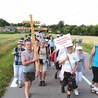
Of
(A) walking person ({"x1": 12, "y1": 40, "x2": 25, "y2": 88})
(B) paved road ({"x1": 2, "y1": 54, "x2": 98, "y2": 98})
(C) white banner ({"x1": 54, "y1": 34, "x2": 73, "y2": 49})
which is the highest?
(C) white banner ({"x1": 54, "y1": 34, "x2": 73, "y2": 49})

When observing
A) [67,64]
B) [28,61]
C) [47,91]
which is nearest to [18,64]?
[47,91]

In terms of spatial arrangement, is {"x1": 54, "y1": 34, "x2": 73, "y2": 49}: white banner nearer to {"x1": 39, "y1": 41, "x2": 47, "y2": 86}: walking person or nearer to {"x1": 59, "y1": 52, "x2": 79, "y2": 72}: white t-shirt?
{"x1": 59, "y1": 52, "x2": 79, "y2": 72}: white t-shirt

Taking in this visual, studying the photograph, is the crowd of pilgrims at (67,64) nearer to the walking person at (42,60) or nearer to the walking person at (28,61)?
the walking person at (42,60)

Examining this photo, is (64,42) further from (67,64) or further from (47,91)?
(47,91)

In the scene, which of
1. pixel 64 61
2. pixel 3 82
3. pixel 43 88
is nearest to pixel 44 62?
pixel 43 88

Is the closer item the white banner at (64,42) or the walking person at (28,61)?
the walking person at (28,61)

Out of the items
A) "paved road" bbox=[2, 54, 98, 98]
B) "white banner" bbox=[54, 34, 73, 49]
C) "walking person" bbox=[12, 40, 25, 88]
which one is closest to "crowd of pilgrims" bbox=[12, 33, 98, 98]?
"walking person" bbox=[12, 40, 25, 88]

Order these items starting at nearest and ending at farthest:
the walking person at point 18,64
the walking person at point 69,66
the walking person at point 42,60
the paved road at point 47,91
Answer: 1. the walking person at point 69,66
2. the paved road at point 47,91
3. the walking person at point 18,64
4. the walking person at point 42,60

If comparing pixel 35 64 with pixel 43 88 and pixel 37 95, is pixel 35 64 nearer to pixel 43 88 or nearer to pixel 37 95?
pixel 37 95

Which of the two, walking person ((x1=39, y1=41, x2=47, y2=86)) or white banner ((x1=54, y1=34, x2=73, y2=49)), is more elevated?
white banner ((x1=54, y1=34, x2=73, y2=49))

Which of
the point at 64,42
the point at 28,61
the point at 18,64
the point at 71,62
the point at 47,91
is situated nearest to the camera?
the point at 28,61

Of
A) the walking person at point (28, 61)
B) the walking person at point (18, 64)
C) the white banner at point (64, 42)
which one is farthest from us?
the walking person at point (18, 64)

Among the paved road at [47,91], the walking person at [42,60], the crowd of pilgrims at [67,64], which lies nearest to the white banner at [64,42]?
the crowd of pilgrims at [67,64]

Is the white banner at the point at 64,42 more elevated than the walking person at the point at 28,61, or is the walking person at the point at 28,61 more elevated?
the white banner at the point at 64,42
